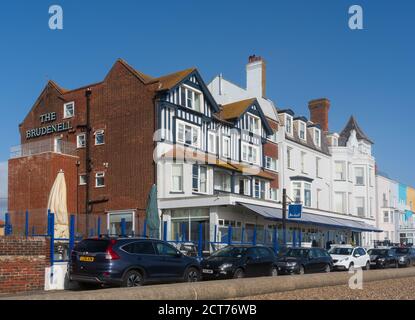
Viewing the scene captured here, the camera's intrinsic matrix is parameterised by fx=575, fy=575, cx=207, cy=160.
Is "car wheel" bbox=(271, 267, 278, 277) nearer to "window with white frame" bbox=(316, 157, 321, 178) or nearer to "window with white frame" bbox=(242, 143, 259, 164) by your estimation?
"window with white frame" bbox=(242, 143, 259, 164)

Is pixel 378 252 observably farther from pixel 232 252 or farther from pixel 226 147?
pixel 232 252

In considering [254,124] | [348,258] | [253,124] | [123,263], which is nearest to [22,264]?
[123,263]

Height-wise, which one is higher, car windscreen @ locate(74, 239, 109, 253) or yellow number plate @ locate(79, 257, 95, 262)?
car windscreen @ locate(74, 239, 109, 253)

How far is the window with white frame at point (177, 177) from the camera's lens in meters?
34.2

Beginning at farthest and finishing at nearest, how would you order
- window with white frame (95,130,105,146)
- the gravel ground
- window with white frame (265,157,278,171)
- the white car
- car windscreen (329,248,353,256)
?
window with white frame (265,157,278,171) → window with white frame (95,130,105,146) → car windscreen (329,248,353,256) → the white car → the gravel ground

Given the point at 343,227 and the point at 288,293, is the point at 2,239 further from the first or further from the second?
the point at 343,227

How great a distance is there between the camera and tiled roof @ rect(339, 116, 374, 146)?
58769 millimetres

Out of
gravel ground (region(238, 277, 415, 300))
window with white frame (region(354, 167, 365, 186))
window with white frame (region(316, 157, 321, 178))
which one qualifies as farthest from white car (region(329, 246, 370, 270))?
window with white frame (region(354, 167, 365, 186))

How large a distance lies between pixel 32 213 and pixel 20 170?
13.0 metres

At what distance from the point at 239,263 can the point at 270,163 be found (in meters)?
23.7

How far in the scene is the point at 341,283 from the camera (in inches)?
709

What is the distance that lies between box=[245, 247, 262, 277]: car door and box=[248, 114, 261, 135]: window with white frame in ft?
66.5

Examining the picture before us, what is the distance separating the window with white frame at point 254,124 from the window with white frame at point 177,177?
9.10 meters
